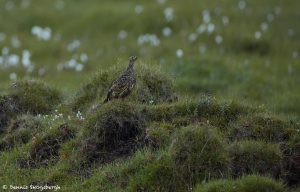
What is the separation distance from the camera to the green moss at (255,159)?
27.6 ft

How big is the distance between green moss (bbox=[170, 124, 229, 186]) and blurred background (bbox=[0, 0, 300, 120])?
6323mm

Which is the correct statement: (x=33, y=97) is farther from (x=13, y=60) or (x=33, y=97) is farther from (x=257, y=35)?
(x=257, y=35)

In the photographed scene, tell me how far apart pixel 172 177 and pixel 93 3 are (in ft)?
44.4

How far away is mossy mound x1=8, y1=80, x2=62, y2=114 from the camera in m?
10.8

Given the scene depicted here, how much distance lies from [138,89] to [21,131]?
176 cm

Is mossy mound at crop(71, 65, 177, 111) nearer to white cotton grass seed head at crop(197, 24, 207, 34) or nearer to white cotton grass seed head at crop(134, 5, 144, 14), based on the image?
white cotton grass seed head at crop(197, 24, 207, 34)

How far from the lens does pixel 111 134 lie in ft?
29.9

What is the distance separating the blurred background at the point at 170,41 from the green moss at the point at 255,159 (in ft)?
19.8

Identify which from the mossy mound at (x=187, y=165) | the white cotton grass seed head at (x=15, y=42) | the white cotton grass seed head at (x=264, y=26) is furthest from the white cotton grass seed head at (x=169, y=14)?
the mossy mound at (x=187, y=165)

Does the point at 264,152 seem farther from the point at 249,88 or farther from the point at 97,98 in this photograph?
the point at 249,88

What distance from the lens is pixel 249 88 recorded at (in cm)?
1527

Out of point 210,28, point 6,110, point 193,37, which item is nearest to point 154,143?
point 6,110

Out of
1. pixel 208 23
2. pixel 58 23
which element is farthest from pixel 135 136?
pixel 58 23

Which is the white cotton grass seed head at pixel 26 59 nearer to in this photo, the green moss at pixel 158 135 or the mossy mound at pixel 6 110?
the mossy mound at pixel 6 110
